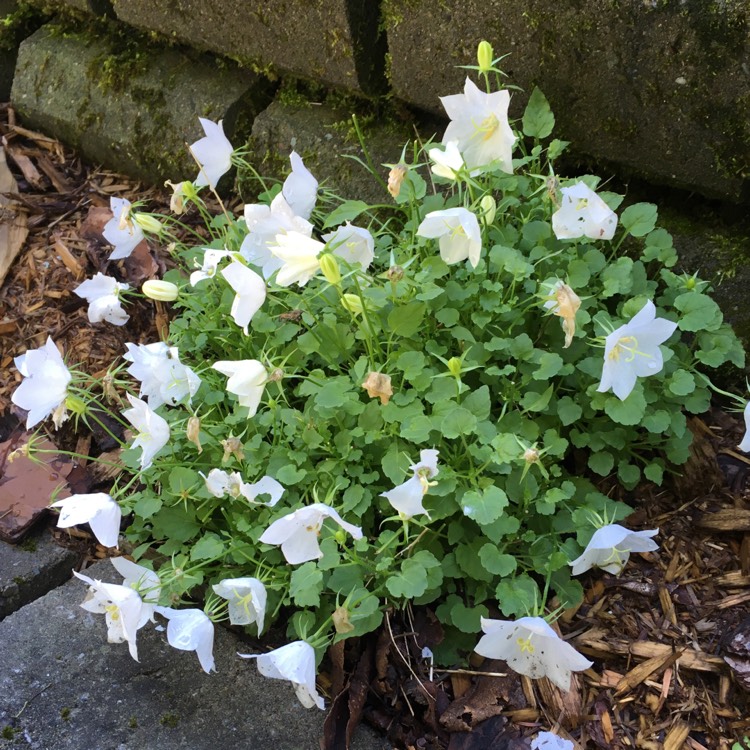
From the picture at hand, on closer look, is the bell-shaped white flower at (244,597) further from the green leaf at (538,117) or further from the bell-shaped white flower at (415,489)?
the green leaf at (538,117)

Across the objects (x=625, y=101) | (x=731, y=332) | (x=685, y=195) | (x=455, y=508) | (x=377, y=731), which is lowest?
(x=377, y=731)

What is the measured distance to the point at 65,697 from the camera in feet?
5.83

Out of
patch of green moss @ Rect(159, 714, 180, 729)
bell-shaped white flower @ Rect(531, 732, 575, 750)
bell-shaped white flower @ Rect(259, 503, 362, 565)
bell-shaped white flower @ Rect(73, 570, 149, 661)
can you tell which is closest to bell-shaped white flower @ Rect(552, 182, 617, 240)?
bell-shaped white flower @ Rect(259, 503, 362, 565)

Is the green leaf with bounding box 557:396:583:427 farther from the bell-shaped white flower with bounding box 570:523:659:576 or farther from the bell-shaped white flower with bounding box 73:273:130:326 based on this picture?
the bell-shaped white flower with bounding box 73:273:130:326

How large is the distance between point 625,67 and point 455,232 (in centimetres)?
70

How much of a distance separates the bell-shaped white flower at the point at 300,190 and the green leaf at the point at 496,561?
94 cm

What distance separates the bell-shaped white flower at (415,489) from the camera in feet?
5.09

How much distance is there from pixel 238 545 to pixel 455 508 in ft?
1.62

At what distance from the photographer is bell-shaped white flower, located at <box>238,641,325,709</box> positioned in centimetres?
153

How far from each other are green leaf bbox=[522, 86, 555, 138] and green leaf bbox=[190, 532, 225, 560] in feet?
4.11

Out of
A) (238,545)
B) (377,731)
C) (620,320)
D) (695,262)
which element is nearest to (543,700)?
(377,731)

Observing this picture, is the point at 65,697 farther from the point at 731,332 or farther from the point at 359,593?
the point at 731,332

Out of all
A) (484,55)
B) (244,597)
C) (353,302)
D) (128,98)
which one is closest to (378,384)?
(353,302)

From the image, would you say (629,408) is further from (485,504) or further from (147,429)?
(147,429)
